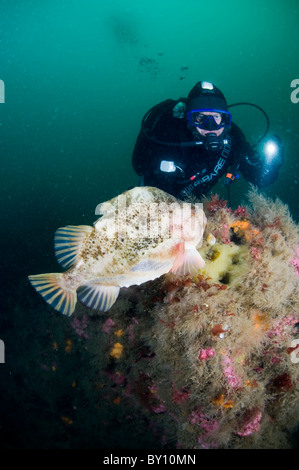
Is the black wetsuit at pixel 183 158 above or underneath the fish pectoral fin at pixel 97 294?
above

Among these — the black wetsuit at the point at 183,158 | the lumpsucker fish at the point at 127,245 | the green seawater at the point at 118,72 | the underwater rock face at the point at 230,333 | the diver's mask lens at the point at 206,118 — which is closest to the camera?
the lumpsucker fish at the point at 127,245

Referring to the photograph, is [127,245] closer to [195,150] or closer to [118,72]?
[195,150]

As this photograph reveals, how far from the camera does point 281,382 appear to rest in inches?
106

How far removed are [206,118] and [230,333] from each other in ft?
12.3

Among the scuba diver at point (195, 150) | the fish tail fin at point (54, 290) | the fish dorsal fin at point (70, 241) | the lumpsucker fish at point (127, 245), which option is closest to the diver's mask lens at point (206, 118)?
the scuba diver at point (195, 150)

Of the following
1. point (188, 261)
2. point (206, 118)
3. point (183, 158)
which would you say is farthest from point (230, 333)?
point (206, 118)

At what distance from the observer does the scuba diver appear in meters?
4.41

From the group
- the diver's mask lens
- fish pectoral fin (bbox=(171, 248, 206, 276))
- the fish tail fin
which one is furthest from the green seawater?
the fish tail fin

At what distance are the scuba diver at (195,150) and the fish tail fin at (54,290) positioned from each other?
272cm

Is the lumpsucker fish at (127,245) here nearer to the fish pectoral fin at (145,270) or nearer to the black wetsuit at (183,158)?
the fish pectoral fin at (145,270)

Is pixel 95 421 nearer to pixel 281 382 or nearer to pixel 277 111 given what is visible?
pixel 281 382

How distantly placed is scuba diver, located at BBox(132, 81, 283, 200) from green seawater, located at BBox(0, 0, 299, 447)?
21.7m

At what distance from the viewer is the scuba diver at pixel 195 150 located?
4414mm

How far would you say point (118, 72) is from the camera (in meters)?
84.5
